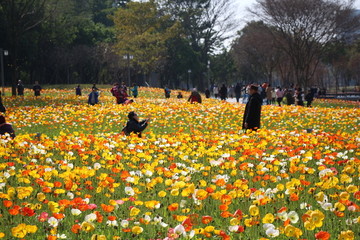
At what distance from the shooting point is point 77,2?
7788 centimetres

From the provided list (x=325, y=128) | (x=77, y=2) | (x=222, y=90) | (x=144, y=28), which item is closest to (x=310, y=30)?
(x=222, y=90)

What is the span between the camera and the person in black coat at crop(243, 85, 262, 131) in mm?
10172

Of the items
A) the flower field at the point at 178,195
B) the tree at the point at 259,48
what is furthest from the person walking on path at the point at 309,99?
the flower field at the point at 178,195

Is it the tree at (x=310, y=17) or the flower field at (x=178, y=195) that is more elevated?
the tree at (x=310, y=17)

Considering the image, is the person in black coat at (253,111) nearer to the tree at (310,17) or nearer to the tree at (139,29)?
the tree at (310,17)

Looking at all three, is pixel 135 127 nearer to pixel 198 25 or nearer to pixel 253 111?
pixel 253 111

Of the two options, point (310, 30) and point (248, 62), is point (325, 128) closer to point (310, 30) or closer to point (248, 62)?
point (310, 30)

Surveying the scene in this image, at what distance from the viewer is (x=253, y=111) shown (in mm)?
10414

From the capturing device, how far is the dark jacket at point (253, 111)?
10.2 m

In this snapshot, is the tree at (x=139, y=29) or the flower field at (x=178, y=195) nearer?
the flower field at (x=178, y=195)

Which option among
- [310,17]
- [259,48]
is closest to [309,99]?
[310,17]

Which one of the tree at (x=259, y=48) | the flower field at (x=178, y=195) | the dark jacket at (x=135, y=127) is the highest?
the tree at (x=259, y=48)

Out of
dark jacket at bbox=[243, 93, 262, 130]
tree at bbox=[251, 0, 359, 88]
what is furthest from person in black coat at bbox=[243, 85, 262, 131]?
tree at bbox=[251, 0, 359, 88]

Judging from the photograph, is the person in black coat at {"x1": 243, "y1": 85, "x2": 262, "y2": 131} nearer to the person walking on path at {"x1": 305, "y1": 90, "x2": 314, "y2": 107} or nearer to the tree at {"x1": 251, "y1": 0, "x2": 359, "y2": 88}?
the person walking on path at {"x1": 305, "y1": 90, "x2": 314, "y2": 107}
